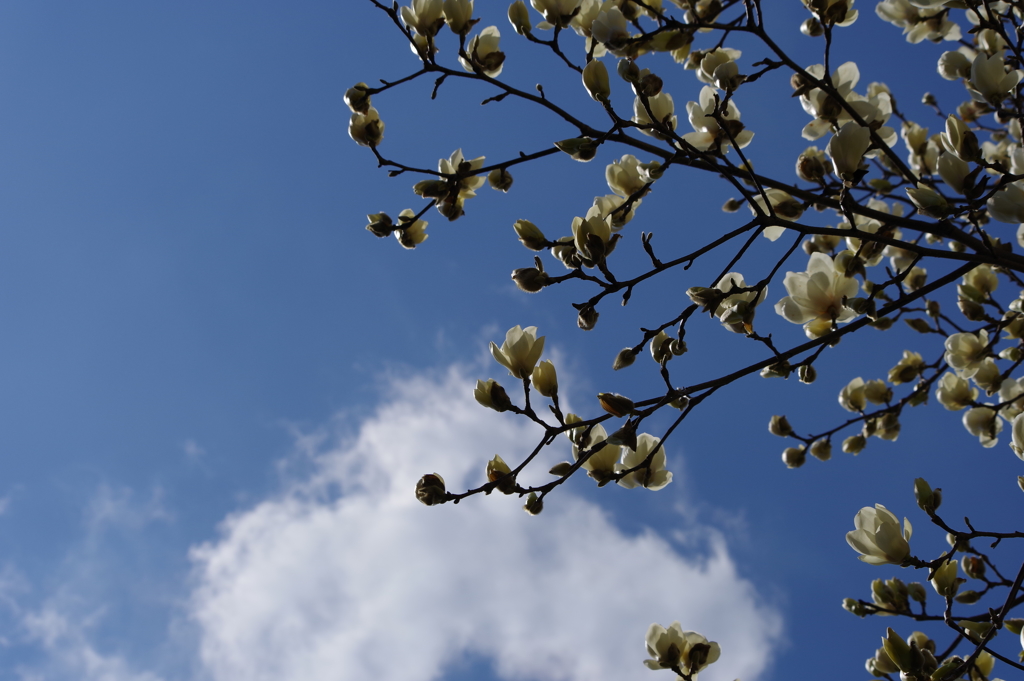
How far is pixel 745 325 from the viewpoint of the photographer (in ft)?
4.91

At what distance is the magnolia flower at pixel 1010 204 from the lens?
1.20 meters

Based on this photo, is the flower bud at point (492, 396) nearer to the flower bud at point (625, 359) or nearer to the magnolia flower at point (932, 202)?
the flower bud at point (625, 359)

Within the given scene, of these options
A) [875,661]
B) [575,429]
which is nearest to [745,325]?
[575,429]

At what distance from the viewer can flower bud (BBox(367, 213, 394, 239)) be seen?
181cm

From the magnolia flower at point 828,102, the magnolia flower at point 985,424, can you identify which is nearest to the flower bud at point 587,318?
the magnolia flower at point 828,102

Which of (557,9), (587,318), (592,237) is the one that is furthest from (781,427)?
(557,9)

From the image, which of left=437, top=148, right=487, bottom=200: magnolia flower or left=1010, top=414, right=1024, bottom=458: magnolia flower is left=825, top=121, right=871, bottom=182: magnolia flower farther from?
left=437, top=148, right=487, bottom=200: magnolia flower

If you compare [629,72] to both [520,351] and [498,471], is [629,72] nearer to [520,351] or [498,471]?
[520,351]

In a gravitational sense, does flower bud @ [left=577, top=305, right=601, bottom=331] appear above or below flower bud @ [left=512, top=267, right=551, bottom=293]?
below

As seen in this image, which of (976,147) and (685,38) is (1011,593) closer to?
(976,147)

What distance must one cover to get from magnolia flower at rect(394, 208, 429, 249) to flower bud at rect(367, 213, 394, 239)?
36 millimetres

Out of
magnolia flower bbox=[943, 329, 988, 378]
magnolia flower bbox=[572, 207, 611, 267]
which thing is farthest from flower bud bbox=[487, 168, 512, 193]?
magnolia flower bbox=[943, 329, 988, 378]

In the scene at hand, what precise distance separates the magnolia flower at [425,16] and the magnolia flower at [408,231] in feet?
1.61

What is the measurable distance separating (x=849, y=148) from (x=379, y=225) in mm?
1203
